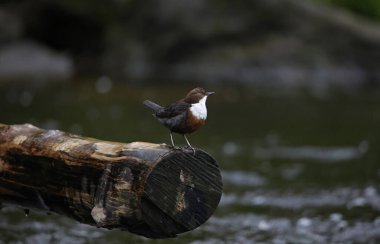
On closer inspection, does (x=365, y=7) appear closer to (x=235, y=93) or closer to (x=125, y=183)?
(x=235, y=93)

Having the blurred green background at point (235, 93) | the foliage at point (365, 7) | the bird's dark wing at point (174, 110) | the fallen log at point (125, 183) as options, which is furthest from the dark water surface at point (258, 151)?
the foliage at point (365, 7)

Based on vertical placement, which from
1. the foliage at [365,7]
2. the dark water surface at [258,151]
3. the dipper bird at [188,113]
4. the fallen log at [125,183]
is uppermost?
the foliage at [365,7]

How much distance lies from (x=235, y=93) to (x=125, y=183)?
11031mm

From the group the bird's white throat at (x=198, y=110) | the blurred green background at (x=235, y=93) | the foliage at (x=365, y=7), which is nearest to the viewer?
the bird's white throat at (x=198, y=110)

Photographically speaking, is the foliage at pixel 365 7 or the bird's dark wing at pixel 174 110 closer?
the bird's dark wing at pixel 174 110

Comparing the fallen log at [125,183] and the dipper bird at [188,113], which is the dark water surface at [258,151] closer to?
the fallen log at [125,183]

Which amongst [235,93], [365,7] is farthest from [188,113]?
[365,7]

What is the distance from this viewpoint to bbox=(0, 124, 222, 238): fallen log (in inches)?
117

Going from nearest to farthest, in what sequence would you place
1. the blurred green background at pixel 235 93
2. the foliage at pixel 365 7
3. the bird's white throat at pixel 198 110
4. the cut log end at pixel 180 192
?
1. the cut log end at pixel 180 192
2. the bird's white throat at pixel 198 110
3. the blurred green background at pixel 235 93
4. the foliage at pixel 365 7

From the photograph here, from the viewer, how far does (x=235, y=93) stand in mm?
13938

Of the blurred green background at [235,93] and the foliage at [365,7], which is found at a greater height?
the foliage at [365,7]

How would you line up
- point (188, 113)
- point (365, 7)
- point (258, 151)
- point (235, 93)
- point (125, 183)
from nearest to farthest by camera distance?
point (125, 183), point (188, 113), point (258, 151), point (235, 93), point (365, 7)

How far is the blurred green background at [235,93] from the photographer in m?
5.83

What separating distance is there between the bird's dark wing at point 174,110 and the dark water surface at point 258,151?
2016mm
